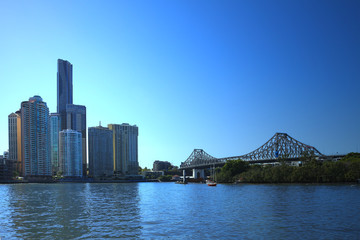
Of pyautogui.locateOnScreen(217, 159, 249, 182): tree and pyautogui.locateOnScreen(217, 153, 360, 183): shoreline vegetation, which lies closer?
pyautogui.locateOnScreen(217, 153, 360, 183): shoreline vegetation

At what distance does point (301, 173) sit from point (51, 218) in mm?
89546

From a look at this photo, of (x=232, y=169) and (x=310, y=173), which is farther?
(x=232, y=169)

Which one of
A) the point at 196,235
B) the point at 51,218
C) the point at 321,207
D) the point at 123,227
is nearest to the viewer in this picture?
the point at 196,235

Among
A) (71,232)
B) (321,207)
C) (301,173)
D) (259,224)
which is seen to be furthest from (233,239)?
(301,173)

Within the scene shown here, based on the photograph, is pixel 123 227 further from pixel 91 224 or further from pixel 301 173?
pixel 301 173

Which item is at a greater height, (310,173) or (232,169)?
(310,173)

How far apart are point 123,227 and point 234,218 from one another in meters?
11.7

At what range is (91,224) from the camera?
34.4 m

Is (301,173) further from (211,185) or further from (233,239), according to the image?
(233,239)

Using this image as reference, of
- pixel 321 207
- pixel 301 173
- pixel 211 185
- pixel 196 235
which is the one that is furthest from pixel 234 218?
pixel 211 185

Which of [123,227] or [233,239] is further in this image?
[123,227]

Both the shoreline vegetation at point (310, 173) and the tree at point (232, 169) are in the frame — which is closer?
the shoreline vegetation at point (310, 173)

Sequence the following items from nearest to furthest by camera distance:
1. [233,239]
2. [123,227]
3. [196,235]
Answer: [233,239], [196,235], [123,227]

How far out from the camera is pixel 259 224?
3206 cm
